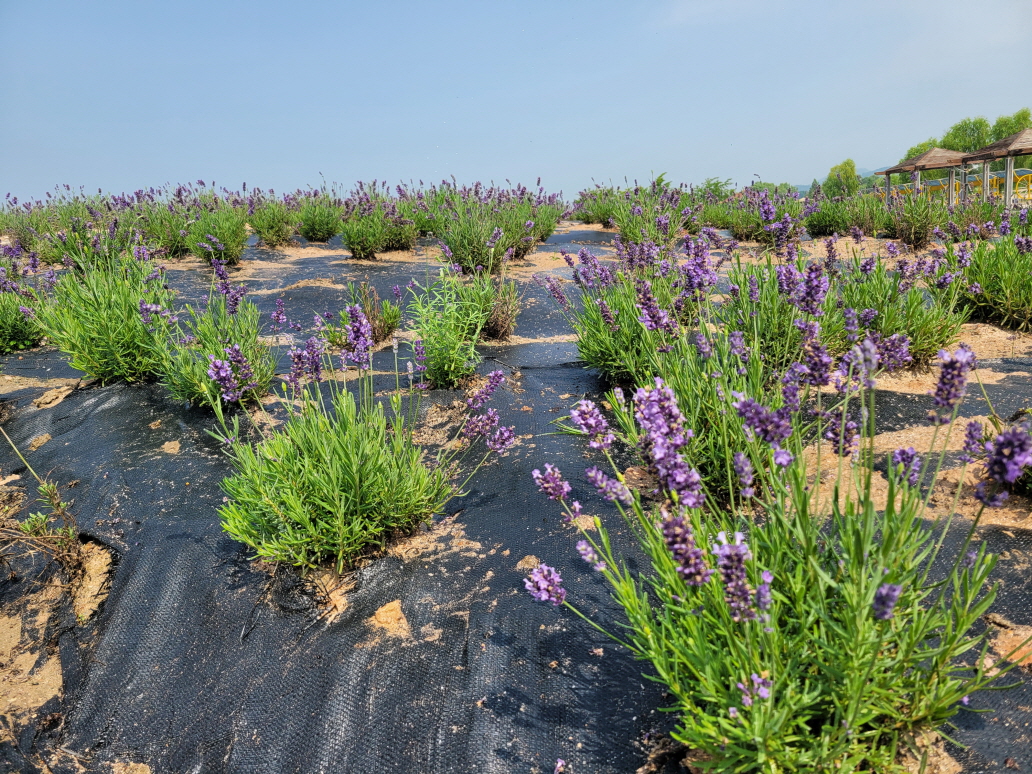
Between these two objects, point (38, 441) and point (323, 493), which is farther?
point (38, 441)

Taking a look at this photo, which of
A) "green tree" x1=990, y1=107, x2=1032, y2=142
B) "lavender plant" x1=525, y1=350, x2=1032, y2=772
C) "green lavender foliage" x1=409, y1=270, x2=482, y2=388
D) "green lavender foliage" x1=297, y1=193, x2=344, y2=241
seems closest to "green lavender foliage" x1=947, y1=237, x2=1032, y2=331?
"green lavender foliage" x1=409, y1=270, x2=482, y2=388

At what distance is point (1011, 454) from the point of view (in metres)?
1.05

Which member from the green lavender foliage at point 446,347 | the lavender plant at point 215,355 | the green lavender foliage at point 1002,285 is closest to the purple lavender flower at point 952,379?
the green lavender foliage at point 446,347

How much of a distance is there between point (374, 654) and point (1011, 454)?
6.23ft

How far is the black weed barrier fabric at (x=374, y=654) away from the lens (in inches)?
67.7

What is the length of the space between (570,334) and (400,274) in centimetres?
324

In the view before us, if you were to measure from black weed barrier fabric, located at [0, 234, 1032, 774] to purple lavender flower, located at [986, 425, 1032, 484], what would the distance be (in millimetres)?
881

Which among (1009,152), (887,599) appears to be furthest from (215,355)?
(1009,152)

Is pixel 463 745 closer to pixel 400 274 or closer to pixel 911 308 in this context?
pixel 911 308

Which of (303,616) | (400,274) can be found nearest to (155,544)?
(303,616)

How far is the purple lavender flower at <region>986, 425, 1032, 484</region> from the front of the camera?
39.9 inches

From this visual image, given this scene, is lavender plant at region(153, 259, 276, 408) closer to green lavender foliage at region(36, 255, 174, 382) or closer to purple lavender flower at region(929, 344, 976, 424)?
green lavender foliage at region(36, 255, 174, 382)

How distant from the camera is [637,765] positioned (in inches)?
61.7

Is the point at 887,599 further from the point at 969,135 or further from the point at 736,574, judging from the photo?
the point at 969,135
